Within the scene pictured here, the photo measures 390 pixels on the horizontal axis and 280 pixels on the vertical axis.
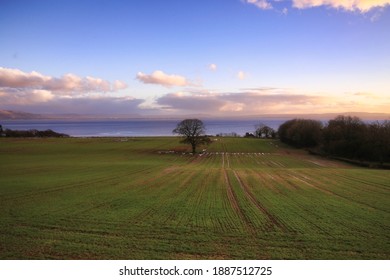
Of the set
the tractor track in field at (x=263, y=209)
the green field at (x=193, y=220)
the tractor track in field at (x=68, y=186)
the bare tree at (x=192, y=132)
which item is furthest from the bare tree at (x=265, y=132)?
the tractor track in field at (x=263, y=209)

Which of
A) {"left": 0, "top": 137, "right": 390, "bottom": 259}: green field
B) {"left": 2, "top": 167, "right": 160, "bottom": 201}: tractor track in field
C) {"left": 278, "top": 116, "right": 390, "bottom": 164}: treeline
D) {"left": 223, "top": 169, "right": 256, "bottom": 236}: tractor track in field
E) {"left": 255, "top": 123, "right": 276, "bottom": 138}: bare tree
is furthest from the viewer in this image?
{"left": 255, "top": 123, "right": 276, "bottom": 138}: bare tree

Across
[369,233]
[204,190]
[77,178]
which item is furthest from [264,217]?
[77,178]

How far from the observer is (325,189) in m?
21.9

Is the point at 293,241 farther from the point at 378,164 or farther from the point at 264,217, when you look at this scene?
the point at 378,164

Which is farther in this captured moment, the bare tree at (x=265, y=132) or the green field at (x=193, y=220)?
the bare tree at (x=265, y=132)

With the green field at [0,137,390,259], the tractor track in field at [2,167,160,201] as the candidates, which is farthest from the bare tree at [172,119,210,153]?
the green field at [0,137,390,259]

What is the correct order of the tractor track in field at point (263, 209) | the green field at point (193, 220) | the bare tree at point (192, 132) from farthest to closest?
the bare tree at point (192, 132) < the tractor track in field at point (263, 209) < the green field at point (193, 220)

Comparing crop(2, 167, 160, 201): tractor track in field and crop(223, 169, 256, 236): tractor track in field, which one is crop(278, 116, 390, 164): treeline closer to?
crop(223, 169, 256, 236): tractor track in field

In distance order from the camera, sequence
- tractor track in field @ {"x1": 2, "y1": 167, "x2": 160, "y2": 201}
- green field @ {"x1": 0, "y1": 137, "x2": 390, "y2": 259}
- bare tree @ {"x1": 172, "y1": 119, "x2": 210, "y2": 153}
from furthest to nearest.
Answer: bare tree @ {"x1": 172, "y1": 119, "x2": 210, "y2": 153} < tractor track in field @ {"x1": 2, "y1": 167, "x2": 160, "y2": 201} < green field @ {"x1": 0, "y1": 137, "x2": 390, "y2": 259}

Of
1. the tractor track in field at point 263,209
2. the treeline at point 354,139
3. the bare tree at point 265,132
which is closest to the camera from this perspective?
the tractor track in field at point 263,209

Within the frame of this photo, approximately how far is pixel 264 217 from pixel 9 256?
11.0 meters

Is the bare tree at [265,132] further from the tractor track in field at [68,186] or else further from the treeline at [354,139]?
the tractor track in field at [68,186]

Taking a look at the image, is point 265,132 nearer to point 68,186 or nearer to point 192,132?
point 192,132

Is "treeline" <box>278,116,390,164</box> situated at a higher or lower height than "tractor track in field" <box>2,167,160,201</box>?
higher
